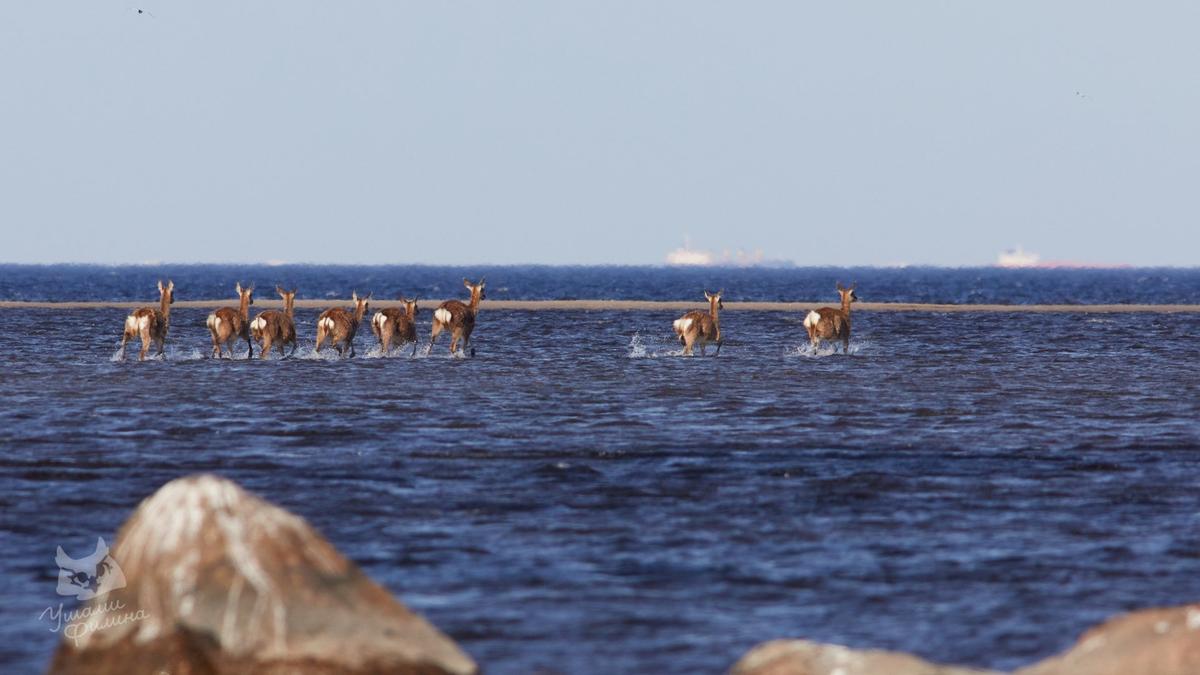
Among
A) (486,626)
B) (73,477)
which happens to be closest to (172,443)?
(73,477)

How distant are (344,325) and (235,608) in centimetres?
2733

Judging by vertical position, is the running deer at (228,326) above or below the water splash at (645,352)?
above

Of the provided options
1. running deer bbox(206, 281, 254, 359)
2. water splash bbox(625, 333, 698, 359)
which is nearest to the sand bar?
water splash bbox(625, 333, 698, 359)

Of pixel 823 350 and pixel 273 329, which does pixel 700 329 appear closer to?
pixel 823 350

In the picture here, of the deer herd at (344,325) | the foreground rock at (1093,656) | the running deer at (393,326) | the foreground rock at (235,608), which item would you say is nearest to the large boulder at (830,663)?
the foreground rock at (1093,656)

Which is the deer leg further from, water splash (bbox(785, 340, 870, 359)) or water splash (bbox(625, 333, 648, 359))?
water splash (bbox(785, 340, 870, 359))

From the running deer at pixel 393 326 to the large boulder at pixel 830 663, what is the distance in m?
28.4

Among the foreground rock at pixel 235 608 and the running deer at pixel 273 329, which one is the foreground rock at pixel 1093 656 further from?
the running deer at pixel 273 329

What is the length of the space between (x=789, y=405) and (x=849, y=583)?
43.9 feet

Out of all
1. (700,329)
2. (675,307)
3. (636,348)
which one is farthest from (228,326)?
(675,307)

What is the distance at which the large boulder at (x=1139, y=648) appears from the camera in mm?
7988

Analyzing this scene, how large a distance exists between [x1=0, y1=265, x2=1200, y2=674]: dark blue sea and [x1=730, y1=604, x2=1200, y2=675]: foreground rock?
0.84 metres

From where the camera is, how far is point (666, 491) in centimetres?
1518

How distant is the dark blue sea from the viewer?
10102mm
